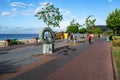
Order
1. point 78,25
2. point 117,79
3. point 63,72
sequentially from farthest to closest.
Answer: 1. point 78,25
2. point 63,72
3. point 117,79

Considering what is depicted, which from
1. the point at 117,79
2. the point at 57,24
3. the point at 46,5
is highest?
the point at 46,5

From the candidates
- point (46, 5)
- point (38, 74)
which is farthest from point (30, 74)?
point (46, 5)

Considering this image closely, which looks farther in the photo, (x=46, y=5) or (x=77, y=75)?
(x=46, y=5)

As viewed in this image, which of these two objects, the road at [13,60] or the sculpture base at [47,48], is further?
the sculpture base at [47,48]

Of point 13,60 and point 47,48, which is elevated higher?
point 47,48

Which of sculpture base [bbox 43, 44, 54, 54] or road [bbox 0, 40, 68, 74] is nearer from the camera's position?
road [bbox 0, 40, 68, 74]

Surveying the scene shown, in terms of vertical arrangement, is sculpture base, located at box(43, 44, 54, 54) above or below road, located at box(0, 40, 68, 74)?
above

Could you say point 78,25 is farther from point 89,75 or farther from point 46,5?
point 89,75

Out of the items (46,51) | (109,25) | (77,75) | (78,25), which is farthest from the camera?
(109,25)

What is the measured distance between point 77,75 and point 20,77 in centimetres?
248

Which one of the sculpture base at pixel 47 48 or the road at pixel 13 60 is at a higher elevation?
the sculpture base at pixel 47 48

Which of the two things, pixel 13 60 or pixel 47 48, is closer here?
pixel 13 60

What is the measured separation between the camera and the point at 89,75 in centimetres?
1157

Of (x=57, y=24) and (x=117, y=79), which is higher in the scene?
(x=57, y=24)
